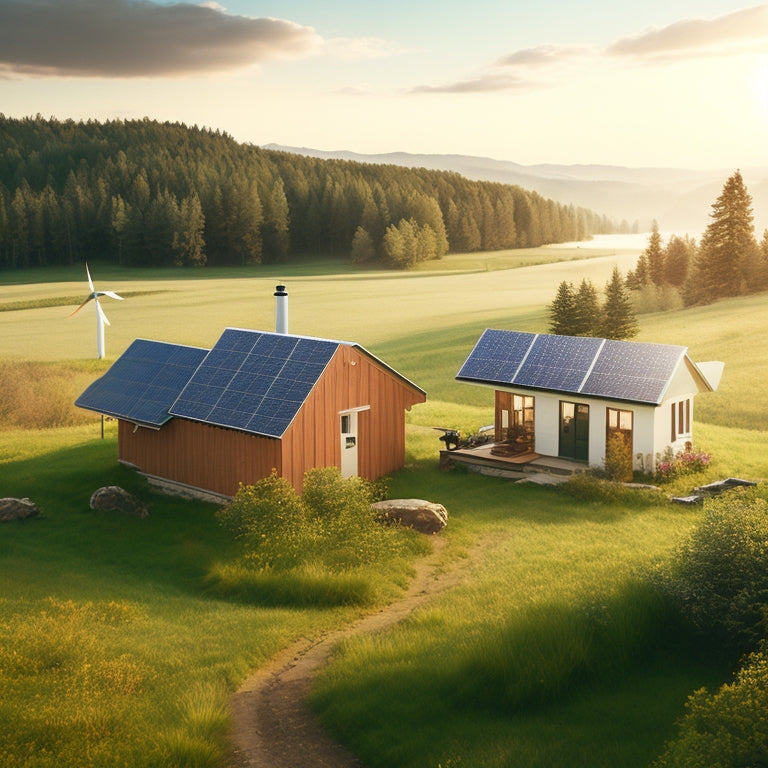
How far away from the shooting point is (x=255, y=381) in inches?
1094

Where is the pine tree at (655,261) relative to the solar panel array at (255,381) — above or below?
above

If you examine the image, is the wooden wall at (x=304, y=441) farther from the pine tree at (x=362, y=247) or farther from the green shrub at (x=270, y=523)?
the pine tree at (x=362, y=247)

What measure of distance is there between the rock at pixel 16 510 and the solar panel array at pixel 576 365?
1589cm

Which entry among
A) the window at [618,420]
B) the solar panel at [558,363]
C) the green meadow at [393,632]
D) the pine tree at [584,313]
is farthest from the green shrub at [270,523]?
the pine tree at [584,313]

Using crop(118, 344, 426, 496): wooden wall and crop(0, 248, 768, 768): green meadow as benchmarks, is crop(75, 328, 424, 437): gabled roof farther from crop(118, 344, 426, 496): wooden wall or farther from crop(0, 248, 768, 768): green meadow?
crop(0, 248, 768, 768): green meadow

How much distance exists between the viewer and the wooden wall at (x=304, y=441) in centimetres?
2636

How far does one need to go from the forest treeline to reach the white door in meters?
97.1

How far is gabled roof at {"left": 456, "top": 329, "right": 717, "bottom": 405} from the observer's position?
2964 cm

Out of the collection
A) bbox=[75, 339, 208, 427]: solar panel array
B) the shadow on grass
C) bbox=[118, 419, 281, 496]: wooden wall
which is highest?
bbox=[75, 339, 208, 427]: solar panel array

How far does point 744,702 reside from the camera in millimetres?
10727

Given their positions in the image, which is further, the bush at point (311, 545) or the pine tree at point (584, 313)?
the pine tree at point (584, 313)

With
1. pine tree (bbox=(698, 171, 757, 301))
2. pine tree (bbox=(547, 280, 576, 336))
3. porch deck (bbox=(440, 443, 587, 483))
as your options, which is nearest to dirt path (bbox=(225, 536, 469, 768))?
porch deck (bbox=(440, 443, 587, 483))

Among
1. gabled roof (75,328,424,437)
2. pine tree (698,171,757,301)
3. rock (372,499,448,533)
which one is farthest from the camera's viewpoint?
pine tree (698,171,757,301)

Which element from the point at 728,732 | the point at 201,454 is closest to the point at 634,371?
the point at 201,454
